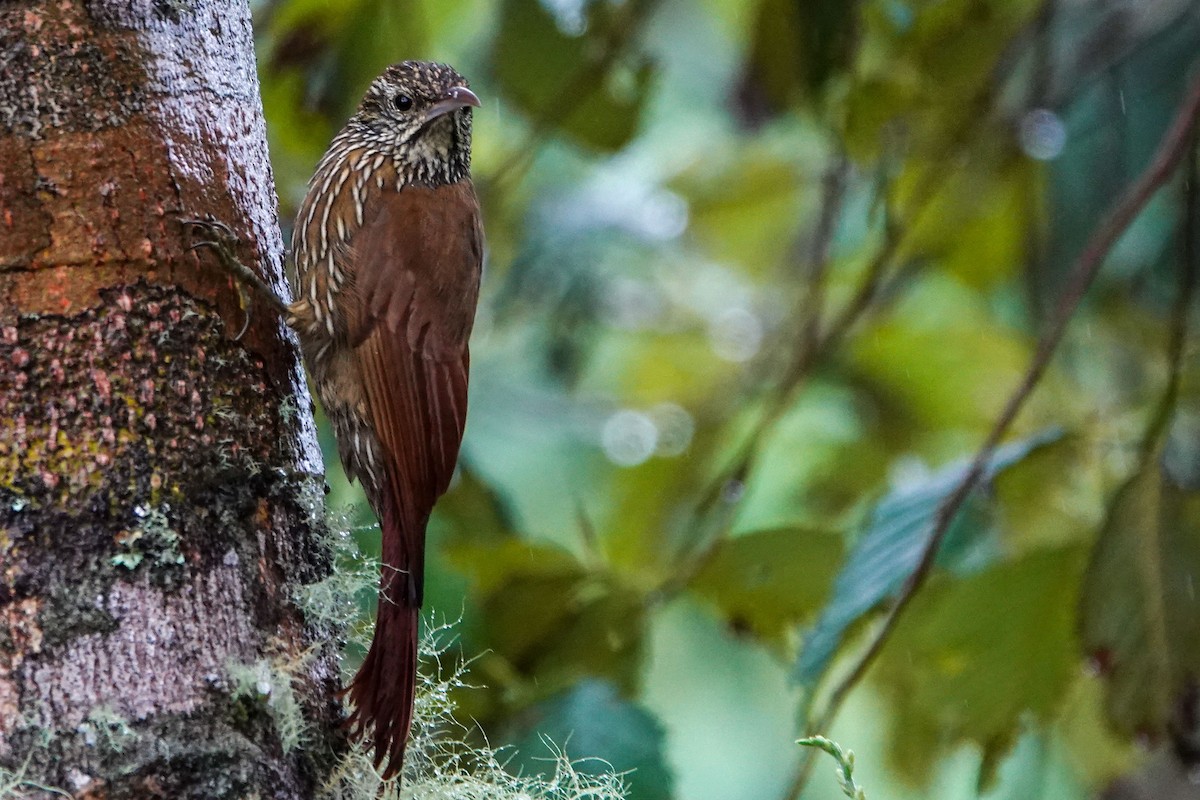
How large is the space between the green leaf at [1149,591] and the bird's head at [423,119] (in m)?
1.45

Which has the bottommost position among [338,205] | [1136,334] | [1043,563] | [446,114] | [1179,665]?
[1179,665]

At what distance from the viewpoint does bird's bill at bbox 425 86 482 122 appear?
2.62 m

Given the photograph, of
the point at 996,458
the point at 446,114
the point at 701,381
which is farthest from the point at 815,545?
the point at 701,381

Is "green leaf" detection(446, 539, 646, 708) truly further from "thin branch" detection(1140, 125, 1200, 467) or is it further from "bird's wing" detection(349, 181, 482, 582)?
"thin branch" detection(1140, 125, 1200, 467)

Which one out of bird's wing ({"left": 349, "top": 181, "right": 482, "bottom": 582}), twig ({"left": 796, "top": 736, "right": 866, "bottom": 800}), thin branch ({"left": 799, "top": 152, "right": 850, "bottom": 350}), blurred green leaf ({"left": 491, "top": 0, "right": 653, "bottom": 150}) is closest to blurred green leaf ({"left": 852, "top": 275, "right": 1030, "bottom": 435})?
thin branch ({"left": 799, "top": 152, "right": 850, "bottom": 350})

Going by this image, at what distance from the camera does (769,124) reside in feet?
14.7

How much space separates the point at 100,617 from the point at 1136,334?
3.50m

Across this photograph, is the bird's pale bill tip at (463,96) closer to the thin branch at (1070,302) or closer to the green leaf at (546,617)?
the green leaf at (546,617)

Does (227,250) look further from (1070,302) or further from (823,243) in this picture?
(823,243)

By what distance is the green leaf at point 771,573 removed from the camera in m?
2.91

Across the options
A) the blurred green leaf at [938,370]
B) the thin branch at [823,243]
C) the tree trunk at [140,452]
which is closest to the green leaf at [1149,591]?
the thin branch at [823,243]

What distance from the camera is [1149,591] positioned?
2682mm

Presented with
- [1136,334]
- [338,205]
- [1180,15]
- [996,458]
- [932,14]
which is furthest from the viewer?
[1136,334]

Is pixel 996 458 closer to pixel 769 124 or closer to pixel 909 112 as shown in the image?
pixel 909 112
